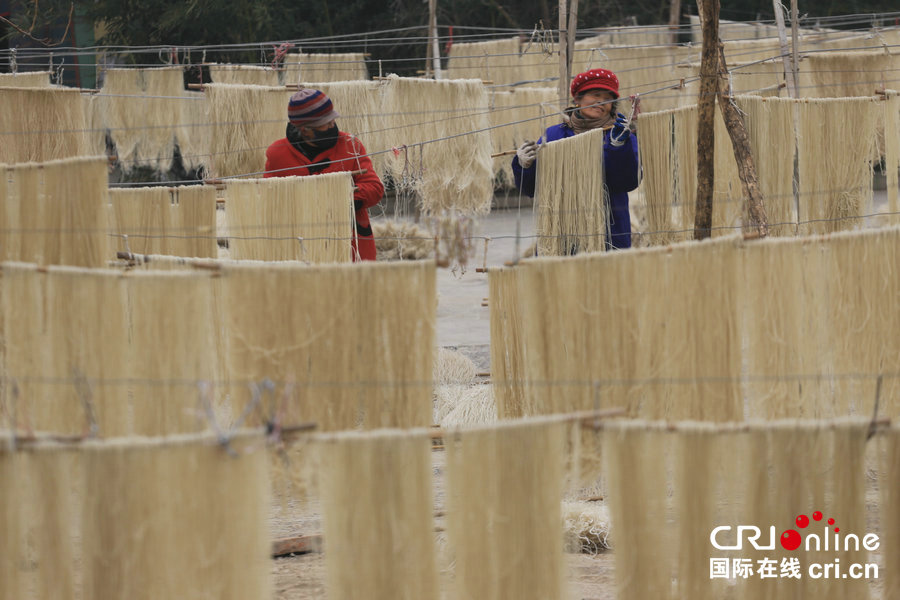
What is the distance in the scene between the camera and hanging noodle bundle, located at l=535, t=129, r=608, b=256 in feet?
17.4

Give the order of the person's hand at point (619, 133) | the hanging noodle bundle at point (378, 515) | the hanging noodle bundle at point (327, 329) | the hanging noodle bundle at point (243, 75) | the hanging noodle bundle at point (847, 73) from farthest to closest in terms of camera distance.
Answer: the hanging noodle bundle at point (243, 75)
the hanging noodle bundle at point (847, 73)
the person's hand at point (619, 133)
the hanging noodle bundle at point (327, 329)
the hanging noodle bundle at point (378, 515)

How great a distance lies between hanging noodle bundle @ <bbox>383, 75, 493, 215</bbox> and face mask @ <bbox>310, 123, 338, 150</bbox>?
4633 mm

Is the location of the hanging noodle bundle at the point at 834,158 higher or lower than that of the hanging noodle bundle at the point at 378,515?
higher

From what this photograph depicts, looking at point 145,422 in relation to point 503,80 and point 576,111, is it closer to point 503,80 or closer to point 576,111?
point 576,111

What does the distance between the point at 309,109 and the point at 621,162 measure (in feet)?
5.20

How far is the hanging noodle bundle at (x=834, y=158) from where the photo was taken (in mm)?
6410

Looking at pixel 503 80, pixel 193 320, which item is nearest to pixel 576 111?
pixel 193 320

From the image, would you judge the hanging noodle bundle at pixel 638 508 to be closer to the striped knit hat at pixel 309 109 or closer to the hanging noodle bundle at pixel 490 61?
the striped knit hat at pixel 309 109

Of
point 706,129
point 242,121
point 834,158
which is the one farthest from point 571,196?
point 242,121

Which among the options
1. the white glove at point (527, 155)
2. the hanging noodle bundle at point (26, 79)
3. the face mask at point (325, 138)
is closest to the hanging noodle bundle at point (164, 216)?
the face mask at point (325, 138)

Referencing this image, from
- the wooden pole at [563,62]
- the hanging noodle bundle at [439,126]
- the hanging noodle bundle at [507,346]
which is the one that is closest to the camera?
the hanging noodle bundle at [507,346]

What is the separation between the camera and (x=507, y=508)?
295 centimetres

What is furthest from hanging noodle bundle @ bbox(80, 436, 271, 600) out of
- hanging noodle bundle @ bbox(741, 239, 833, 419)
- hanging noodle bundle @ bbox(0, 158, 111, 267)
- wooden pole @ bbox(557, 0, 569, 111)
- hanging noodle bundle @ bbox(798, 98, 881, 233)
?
wooden pole @ bbox(557, 0, 569, 111)

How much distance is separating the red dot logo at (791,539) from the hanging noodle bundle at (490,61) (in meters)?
13.1
